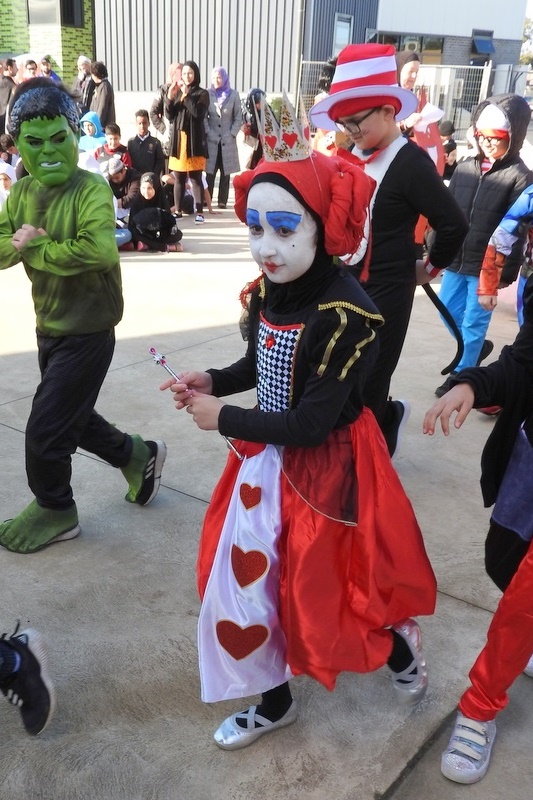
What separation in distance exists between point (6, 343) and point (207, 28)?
1717 centimetres

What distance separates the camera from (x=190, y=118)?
33.3 ft

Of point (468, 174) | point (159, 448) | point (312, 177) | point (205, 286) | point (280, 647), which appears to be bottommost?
point (205, 286)

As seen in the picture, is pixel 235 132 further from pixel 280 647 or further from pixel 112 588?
pixel 280 647

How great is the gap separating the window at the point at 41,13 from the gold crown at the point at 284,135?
903 inches

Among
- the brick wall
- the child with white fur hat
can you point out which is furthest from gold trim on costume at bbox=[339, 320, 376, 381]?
the brick wall

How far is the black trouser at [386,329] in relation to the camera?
3141mm

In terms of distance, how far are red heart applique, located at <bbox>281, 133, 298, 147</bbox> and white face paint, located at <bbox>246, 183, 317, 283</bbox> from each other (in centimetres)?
10

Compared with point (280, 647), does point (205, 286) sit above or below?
below

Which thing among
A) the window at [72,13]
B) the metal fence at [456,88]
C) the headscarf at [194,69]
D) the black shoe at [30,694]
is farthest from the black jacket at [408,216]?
the window at [72,13]

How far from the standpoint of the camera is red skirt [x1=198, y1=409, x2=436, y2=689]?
2.00m

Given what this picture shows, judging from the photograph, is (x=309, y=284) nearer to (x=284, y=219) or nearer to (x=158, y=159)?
(x=284, y=219)

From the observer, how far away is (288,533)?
80.0 inches

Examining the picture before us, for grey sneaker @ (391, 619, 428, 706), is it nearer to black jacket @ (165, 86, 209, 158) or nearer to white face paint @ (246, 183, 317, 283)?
white face paint @ (246, 183, 317, 283)

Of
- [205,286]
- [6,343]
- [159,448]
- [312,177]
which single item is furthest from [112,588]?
[205,286]
